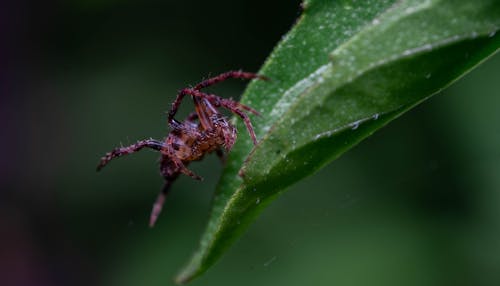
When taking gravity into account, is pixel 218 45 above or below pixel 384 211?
above

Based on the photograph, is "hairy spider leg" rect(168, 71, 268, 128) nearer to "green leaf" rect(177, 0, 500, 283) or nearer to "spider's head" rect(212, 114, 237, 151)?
"spider's head" rect(212, 114, 237, 151)

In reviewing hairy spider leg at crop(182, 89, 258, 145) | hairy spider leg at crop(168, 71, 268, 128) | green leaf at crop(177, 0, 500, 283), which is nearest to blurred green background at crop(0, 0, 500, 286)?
hairy spider leg at crop(168, 71, 268, 128)

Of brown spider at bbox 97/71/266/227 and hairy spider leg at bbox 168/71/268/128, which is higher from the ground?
hairy spider leg at bbox 168/71/268/128

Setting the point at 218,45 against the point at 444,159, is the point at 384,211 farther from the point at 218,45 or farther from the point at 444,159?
the point at 218,45

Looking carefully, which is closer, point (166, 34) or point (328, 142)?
point (328, 142)

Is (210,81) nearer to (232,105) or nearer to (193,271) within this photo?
(232,105)

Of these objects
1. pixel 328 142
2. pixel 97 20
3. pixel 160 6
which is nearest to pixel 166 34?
pixel 160 6

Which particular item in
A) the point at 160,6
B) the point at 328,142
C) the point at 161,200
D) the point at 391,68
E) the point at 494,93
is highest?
the point at 391,68
